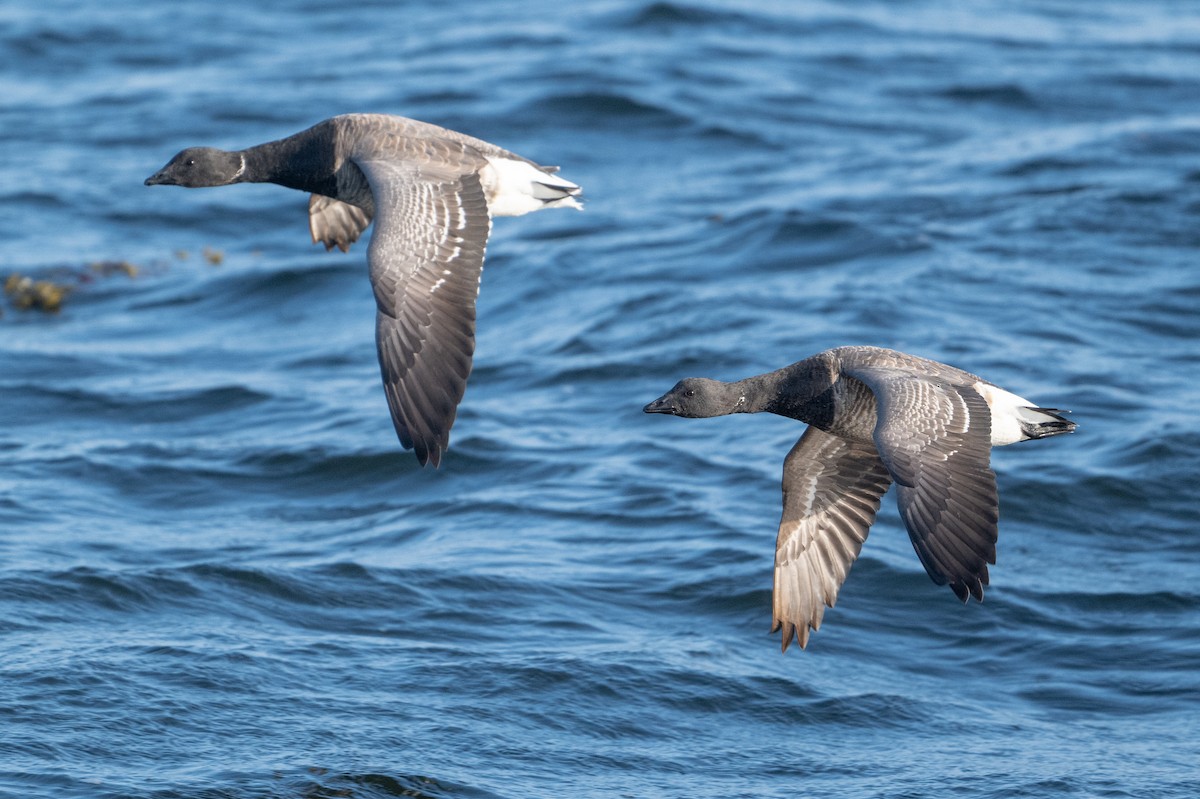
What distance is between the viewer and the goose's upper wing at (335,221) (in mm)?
11297

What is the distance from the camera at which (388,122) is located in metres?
9.84

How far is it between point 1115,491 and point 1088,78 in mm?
11451

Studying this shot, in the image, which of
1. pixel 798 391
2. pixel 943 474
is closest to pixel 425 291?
pixel 798 391

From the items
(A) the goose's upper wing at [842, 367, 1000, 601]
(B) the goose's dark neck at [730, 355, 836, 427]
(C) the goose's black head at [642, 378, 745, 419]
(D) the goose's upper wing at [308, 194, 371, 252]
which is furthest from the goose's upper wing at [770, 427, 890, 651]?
(D) the goose's upper wing at [308, 194, 371, 252]

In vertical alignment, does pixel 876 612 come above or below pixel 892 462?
below

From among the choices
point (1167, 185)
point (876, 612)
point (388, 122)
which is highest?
point (388, 122)

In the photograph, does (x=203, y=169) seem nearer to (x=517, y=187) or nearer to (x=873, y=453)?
(x=517, y=187)

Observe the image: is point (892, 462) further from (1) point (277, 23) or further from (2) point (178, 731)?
(1) point (277, 23)

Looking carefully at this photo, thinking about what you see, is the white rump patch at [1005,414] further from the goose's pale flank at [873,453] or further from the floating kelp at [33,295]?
the floating kelp at [33,295]

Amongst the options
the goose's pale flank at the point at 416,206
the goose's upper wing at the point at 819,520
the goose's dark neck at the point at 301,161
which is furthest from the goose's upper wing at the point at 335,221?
the goose's upper wing at the point at 819,520

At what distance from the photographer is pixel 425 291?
28.6 feet

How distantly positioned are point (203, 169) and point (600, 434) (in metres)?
5.13

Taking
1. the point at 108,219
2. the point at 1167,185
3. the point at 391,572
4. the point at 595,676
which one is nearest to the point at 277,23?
the point at 108,219

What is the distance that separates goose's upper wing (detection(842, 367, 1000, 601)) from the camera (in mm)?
7480
